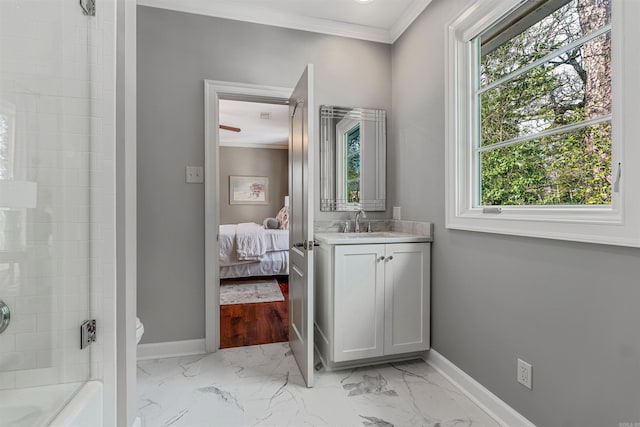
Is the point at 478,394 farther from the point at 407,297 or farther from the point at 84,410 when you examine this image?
the point at 84,410

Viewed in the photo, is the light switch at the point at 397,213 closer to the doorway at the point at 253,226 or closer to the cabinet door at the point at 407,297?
the cabinet door at the point at 407,297

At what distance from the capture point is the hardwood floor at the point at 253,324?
2.57 m

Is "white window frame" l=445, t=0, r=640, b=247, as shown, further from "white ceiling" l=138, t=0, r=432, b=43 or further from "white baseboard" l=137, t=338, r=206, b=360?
"white baseboard" l=137, t=338, r=206, b=360

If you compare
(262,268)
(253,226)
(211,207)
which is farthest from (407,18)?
(253,226)

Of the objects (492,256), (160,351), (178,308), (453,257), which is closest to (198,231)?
(178,308)

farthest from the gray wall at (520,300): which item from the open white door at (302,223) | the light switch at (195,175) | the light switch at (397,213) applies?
the light switch at (195,175)

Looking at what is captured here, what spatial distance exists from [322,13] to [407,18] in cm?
67

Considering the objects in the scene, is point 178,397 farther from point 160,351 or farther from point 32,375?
point 32,375

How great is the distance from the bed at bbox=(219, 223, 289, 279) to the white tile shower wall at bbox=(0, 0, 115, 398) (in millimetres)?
3203

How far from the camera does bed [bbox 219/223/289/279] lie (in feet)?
14.5

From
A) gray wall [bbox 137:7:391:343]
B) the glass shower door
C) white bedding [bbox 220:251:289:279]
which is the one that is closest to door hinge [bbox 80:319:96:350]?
the glass shower door

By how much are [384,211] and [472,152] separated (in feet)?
3.10

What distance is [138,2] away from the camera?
2.25m

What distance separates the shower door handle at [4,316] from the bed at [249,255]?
338 centimetres
